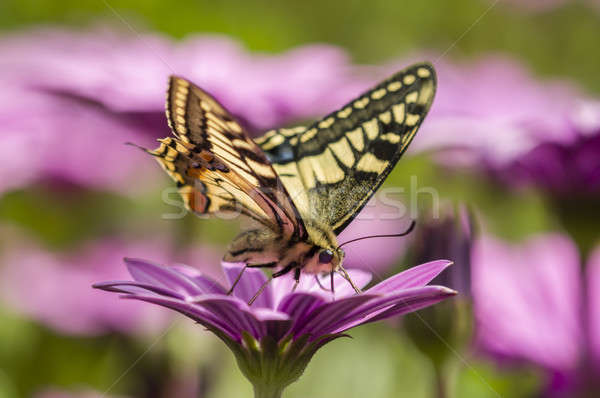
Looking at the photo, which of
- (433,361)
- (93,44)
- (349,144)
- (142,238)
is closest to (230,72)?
(93,44)

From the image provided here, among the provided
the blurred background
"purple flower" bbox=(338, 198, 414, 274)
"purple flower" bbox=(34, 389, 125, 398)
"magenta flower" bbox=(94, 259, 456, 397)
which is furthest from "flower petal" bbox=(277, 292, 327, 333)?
"purple flower" bbox=(338, 198, 414, 274)

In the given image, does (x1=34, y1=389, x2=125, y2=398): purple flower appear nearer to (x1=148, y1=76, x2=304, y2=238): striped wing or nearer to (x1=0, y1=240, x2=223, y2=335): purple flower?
(x1=0, y1=240, x2=223, y2=335): purple flower

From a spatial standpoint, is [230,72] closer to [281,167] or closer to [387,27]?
[281,167]

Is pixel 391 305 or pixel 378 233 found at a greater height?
pixel 378 233

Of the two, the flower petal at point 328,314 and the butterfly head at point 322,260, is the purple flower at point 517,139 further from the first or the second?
the flower petal at point 328,314

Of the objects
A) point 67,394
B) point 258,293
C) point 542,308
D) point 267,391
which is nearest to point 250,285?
point 258,293

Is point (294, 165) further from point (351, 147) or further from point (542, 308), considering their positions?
point (542, 308)
